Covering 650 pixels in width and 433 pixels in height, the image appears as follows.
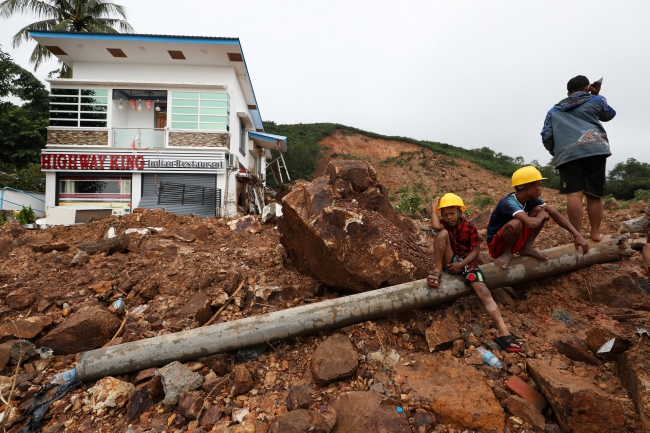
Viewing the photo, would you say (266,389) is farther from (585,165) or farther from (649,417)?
(585,165)

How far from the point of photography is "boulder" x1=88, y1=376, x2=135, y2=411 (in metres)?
2.47

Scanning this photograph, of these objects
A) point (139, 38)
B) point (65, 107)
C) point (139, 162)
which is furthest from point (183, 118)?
point (65, 107)

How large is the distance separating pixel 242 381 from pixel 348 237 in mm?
1580

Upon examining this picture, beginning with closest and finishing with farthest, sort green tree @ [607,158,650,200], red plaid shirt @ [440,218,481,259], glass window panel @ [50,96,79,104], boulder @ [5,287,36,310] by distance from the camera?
red plaid shirt @ [440,218,481,259] < boulder @ [5,287,36,310] < glass window panel @ [50,96,79,104] < green tree @ [607,158,650,200]

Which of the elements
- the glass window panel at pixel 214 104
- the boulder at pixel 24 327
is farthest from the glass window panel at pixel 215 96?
the boulder at pixel 24 327

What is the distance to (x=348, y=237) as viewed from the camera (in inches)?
127

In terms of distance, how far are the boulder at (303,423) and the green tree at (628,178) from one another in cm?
2494

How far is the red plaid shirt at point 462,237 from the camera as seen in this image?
10.0 feet

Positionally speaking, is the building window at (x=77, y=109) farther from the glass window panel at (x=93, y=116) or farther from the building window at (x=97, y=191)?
the building window at (x=97, y=191)

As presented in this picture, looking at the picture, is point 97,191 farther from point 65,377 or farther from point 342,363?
point 342,363

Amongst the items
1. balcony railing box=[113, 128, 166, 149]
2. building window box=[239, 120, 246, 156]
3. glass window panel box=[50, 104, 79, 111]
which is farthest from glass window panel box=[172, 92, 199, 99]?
glass window panel box=[50, 104, 79, 111]

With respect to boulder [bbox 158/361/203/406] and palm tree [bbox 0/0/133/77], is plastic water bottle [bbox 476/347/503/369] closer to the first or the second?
boulder [bbox 158/361/203/406]

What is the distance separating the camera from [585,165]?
3.47m

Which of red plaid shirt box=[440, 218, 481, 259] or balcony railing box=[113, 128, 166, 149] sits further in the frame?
balcony railing box=[113, 128, 166, 149]
